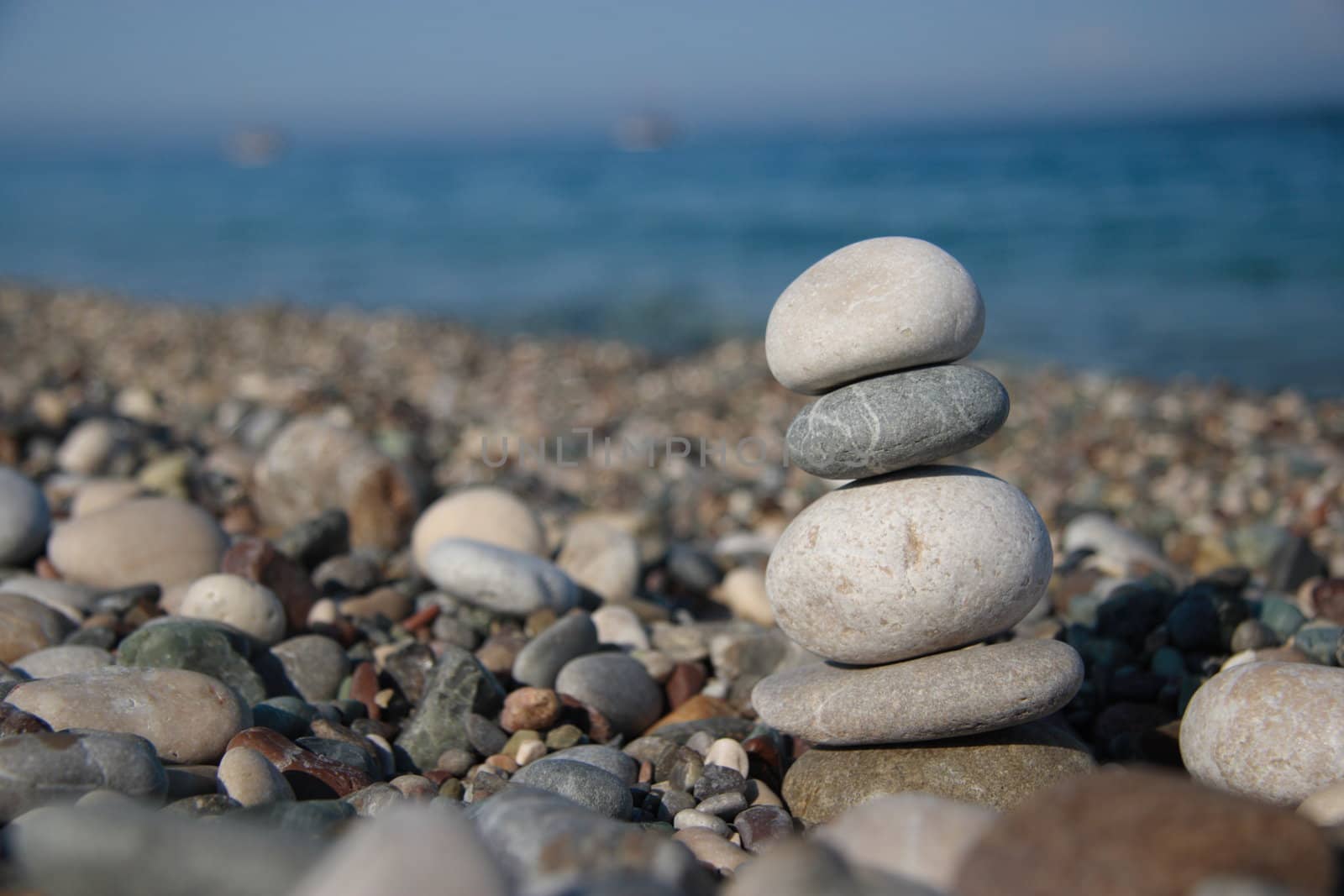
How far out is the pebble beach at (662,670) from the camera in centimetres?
176

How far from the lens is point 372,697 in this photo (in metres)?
3.67

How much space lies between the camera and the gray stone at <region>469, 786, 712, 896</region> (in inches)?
78.8

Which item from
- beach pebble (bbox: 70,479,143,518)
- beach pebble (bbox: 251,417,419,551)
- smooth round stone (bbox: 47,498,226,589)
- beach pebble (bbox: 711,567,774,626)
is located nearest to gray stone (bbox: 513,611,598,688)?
beach pebble (bbox: 711,567,774,626)

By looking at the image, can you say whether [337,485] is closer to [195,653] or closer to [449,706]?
[195,653]

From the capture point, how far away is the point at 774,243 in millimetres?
22766

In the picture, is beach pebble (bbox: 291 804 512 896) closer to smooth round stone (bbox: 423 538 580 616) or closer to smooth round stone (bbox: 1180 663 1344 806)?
smooth round stone (bbox: 1180 663 1344 806)

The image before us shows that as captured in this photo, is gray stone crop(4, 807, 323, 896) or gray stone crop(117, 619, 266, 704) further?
gray stone crop(117, 619, 266, 704)

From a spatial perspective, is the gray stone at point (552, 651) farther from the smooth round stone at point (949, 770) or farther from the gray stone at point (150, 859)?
the gray stone at point (150, 859)

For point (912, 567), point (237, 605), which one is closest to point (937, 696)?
point (912, 567)

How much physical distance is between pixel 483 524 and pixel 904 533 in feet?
8.47

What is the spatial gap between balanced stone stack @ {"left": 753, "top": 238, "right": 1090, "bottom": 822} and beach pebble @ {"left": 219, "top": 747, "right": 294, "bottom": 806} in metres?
1.46

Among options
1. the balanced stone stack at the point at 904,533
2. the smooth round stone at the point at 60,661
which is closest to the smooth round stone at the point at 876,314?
the balanced stone stack at the point at 904,533

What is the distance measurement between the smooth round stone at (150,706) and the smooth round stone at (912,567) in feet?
5.66

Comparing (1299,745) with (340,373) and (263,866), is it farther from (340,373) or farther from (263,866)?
(340,373)
